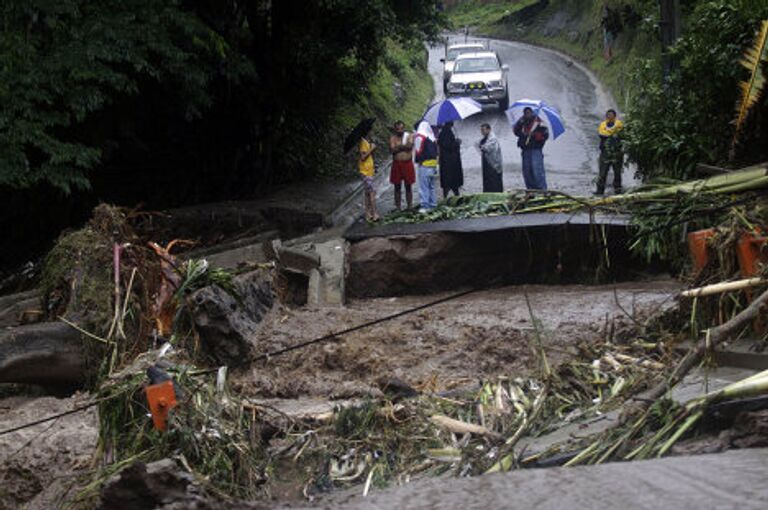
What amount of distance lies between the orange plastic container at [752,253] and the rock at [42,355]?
6.21 meters

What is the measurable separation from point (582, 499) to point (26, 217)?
15.1 m

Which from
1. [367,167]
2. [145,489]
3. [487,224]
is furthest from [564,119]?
[145,489]

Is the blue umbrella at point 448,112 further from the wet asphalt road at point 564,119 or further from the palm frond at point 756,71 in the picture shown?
the palm frond at point 756,71

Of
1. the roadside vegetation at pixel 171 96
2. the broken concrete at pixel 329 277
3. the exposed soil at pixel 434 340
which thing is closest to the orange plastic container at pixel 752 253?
the exposed soil at pixel 434 340

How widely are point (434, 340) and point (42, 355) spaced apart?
13.5ft

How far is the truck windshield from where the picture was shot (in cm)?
3272

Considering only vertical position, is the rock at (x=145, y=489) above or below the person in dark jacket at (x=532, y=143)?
below

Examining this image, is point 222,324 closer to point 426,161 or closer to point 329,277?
point 329,277

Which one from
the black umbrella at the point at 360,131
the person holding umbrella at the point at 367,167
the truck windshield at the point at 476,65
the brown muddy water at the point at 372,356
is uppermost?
the truck windshield at the point at 476,65

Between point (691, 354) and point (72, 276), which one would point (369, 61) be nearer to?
point (72, 276)

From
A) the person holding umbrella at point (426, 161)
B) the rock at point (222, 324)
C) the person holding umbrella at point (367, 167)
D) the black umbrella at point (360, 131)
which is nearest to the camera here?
the rock at point (222, 324)

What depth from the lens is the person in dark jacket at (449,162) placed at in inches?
696

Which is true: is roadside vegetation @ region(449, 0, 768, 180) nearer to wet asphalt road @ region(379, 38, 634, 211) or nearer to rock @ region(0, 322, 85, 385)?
wet asphalt road @ region(379, 38, 634, 211)

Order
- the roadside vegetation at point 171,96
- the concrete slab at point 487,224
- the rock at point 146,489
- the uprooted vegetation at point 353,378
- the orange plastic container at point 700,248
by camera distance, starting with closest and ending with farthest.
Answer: the rock at point 146,489 → the uprooted vegetation at point 353,378 → the orange plastic container at point 700,248 → the concrete slab at point 487,224 → the roadside vegetation at point 171,96
